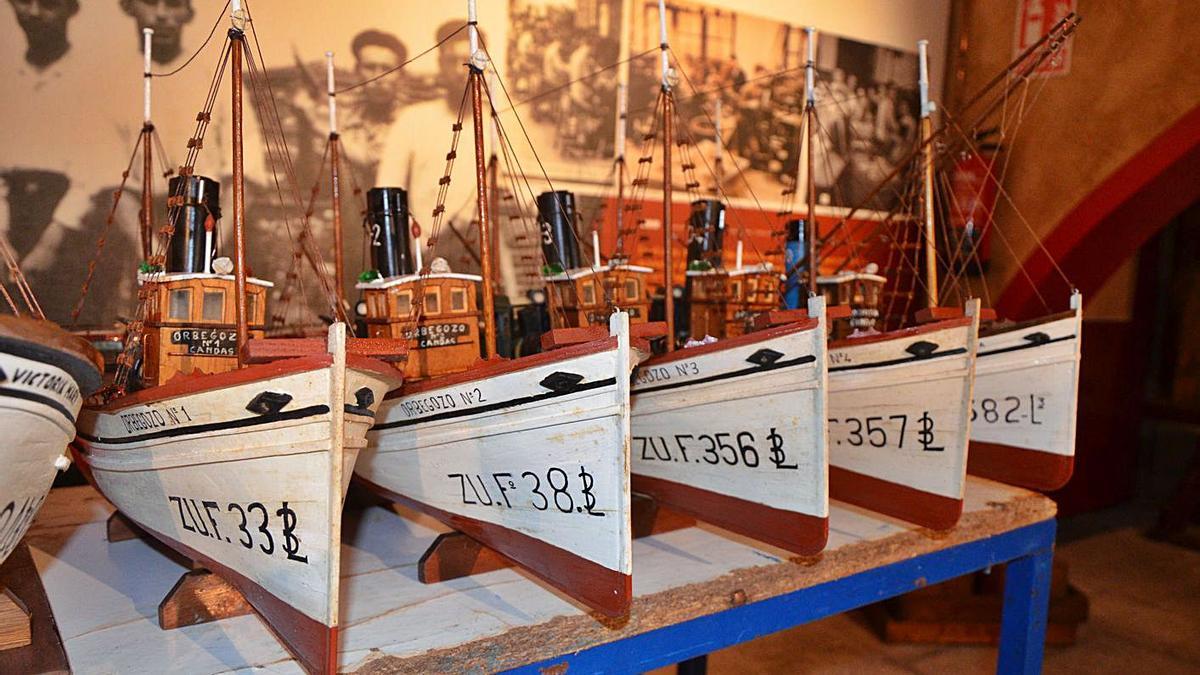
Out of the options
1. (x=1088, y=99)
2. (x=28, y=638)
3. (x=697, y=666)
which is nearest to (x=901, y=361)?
(x=697, y=666)

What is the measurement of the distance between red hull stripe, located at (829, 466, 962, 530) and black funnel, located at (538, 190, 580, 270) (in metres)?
1.55

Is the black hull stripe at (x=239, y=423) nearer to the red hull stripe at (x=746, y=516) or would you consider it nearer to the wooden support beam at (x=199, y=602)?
the wooden support beam at (x=199, y=602)

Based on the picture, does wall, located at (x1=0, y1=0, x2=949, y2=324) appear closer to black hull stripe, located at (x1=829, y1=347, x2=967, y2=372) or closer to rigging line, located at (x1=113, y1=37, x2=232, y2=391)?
rigging line, located at (x1=113, y1=37, x2=232, y2=391)

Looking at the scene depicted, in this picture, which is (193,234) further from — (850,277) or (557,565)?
(850,277)

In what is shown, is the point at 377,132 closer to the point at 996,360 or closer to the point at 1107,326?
the point at 996,360

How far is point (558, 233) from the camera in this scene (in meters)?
3.91

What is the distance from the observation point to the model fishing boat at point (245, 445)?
205cm

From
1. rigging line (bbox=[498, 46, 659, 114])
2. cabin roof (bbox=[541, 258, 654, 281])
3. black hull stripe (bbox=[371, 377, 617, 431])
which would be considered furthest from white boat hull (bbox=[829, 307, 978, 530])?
rigging line (bbox=[498, 46, 659, 114])

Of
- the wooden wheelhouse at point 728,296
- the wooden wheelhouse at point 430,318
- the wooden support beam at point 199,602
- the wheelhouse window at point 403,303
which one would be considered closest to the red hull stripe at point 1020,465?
the wooden wheelhouse at point 728,296

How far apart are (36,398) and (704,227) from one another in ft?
10.5

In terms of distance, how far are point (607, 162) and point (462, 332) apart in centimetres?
232

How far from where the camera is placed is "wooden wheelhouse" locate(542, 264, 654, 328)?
3.57 meters

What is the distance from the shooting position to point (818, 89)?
19.0ft

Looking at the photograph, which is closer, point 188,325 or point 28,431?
point 28,431
